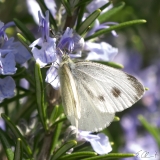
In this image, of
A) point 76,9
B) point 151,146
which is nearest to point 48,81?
point 76,9

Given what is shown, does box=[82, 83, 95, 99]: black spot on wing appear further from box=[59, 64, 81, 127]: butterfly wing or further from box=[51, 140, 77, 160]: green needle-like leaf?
box=[51, 140, 77, 160]: green needle-like leaf

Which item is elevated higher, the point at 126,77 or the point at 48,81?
the point at 48,81

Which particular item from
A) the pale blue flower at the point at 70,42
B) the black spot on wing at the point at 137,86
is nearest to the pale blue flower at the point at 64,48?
the pale blue flower at the point at 70,42

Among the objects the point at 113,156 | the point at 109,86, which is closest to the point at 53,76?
the point at 109,86

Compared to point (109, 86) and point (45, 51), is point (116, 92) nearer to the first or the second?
point (109, 86)

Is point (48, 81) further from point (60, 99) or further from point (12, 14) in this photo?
point (12, 14)

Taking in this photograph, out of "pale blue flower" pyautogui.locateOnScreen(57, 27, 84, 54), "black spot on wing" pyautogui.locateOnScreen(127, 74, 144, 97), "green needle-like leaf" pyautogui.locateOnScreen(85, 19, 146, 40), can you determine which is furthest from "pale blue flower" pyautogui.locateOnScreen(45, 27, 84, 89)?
"black spot on wing" pyautogui.locateOnScreen(127, 74, 144, 97)

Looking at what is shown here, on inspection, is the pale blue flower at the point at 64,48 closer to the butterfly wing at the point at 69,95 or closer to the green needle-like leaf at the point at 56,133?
the butterfly wing at the point at 69,95
